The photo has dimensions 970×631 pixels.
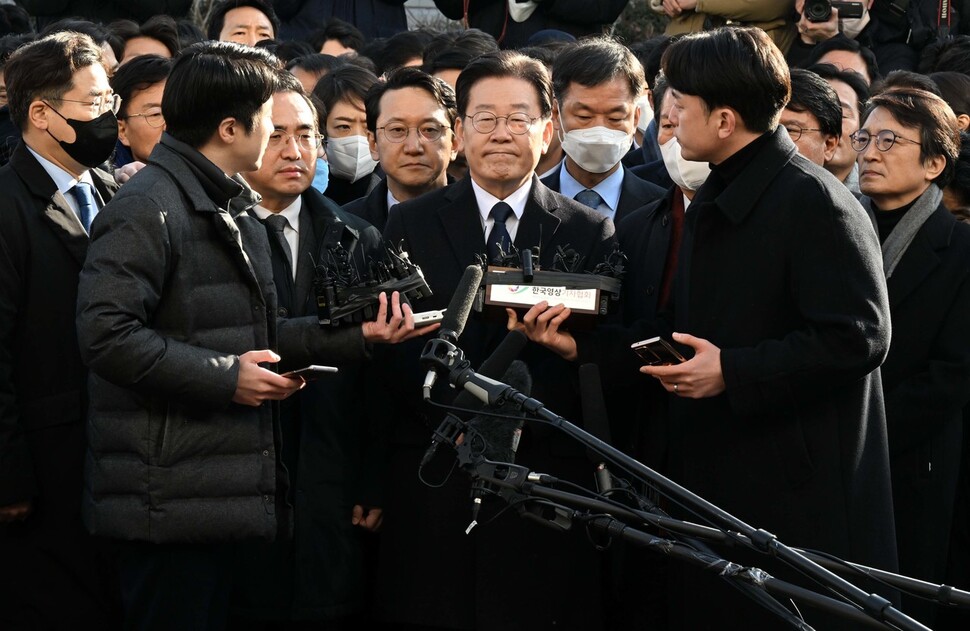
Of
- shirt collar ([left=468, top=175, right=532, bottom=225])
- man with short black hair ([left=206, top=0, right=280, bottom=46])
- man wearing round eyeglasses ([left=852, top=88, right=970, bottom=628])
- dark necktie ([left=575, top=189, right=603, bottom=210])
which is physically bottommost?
man wearing round eyeglasses ([left=852, top=88, right=970, bottom=628])

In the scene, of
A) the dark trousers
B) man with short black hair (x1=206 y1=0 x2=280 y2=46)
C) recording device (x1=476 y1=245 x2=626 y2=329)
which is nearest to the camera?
the dark trousers

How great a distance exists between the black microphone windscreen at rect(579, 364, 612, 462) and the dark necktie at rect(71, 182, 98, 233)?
2094mm

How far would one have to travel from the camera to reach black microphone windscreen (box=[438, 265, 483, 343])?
3670 mm

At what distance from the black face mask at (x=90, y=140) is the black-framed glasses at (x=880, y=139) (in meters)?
2.89

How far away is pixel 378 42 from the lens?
365 inches

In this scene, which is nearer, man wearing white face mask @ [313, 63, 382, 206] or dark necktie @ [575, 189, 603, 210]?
dark necktie @ [575, 189, 603, 210]

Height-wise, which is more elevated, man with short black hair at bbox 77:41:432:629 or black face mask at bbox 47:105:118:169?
black face mask at bbox 47:105:118:169

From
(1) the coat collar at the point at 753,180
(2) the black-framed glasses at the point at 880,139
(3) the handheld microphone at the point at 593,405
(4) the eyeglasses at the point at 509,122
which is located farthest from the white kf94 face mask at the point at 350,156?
(3) the handheld microphone at the point at 593,405

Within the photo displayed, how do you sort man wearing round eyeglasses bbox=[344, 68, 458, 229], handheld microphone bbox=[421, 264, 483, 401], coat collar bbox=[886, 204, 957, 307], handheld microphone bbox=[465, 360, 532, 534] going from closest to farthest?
handheld microphone bbox=[421, 264, 483, 401], handheld microphone bbox=[465, 360, 532, 534], coat collar bbox=[886, 204, 957, 307], man wearing round eyeglasses bbox=[344, 68, 458, 229]

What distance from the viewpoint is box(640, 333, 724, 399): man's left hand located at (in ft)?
13.8

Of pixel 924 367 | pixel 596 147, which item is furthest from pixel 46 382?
pixel 924 367

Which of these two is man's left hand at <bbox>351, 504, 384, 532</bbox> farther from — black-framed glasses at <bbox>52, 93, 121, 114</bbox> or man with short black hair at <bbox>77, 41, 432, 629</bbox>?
black-framed glasses at <bbox>52, 93, 121, 114</bbox>

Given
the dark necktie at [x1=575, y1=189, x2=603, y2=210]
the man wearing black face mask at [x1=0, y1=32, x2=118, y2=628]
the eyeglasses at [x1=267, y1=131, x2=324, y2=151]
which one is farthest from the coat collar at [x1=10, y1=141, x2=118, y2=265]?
the dark necktie at [x1=575, y1=189, x2=603, y2=210]

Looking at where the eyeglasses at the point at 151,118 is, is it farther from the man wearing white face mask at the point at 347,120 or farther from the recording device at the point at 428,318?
the recording device at the point at 428,318
